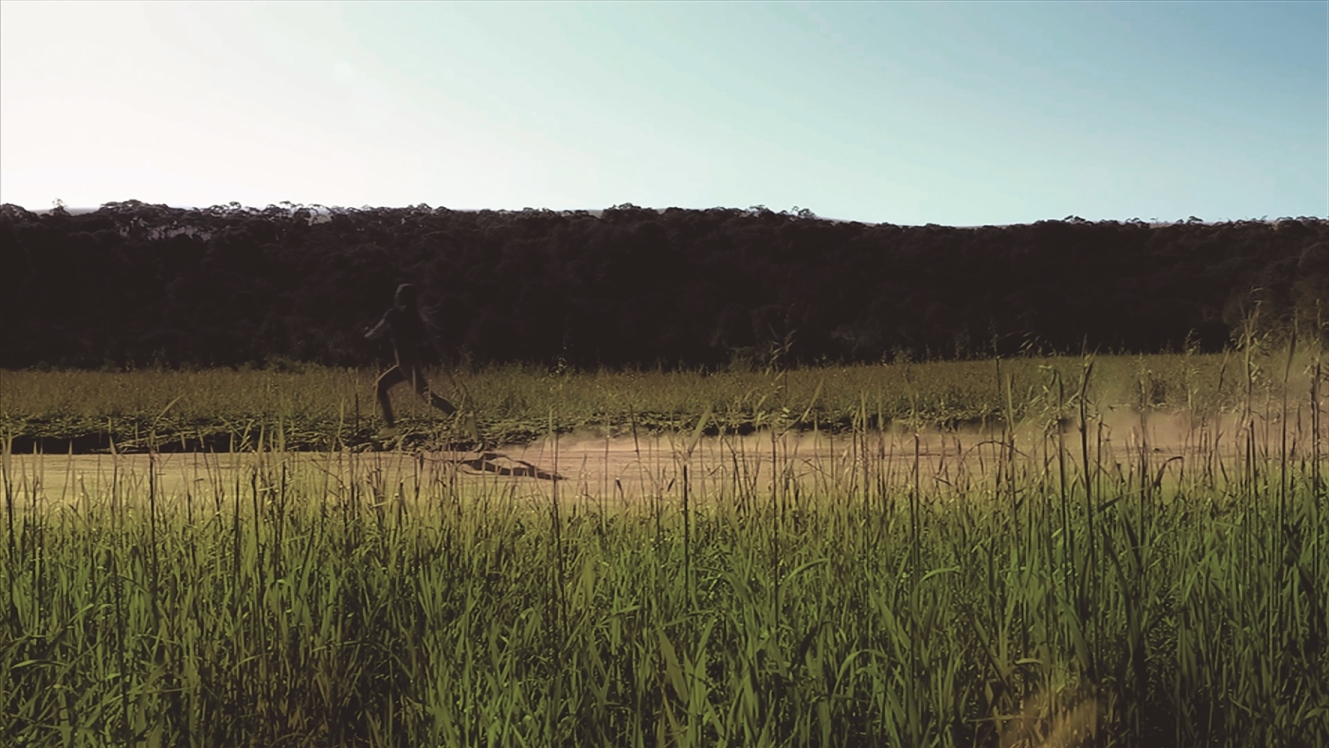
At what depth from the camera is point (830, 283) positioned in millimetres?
42844

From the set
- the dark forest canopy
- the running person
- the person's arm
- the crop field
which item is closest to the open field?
the running person

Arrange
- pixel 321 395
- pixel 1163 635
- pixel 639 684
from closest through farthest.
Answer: pixel 639 684 < pixel 1163 635 < pixel 321 395

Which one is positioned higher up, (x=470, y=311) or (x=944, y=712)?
(x=470, y=311)

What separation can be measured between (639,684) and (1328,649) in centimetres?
186

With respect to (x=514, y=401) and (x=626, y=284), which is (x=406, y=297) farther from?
(x=626, y=284)

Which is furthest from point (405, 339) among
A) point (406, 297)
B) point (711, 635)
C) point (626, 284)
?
point (626, 284)

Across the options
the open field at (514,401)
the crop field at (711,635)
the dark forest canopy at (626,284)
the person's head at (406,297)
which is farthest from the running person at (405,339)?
the dark forest canopy at (626,284)

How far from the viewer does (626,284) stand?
4397cm

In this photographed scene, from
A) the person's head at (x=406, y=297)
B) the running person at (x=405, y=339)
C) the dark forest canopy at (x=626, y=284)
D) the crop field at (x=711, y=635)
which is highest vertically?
the dark forest canopy at (x=626, y=284)

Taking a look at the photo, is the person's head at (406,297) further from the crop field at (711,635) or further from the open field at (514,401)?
the crop field at (711,635)

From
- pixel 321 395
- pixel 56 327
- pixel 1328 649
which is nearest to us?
pixel 1328 649

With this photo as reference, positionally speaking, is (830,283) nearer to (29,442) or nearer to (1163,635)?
(29,442)

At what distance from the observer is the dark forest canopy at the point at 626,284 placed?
38969mm

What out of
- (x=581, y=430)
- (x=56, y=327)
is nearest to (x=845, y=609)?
(x=581, y=430)
